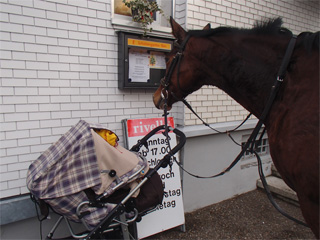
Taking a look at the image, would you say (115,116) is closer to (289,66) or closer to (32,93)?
→ (32,93)

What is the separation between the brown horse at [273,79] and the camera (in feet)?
5.33

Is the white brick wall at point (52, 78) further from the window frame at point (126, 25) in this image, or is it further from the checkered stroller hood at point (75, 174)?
the checkered stroller hood at point (75, 174)

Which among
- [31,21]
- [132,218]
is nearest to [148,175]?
[132,218]

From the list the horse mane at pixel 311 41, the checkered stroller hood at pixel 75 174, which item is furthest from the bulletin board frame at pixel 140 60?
the horse mane at pixel 311 41

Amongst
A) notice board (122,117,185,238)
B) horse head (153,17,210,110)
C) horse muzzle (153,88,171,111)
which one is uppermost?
horse head (153,17,210,110)

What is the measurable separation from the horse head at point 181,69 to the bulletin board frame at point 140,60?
3.96 feet

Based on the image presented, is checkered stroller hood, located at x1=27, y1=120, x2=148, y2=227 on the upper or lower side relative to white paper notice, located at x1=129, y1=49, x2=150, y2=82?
lower

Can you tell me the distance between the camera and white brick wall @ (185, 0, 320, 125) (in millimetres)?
4289

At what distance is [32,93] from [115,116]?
1.16 meters

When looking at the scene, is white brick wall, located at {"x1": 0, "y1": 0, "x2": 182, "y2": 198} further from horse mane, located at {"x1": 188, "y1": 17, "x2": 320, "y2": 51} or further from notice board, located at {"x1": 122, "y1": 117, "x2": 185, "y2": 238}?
horse mane, located at {"x1": 188, "y1": 17, "x2": 320, "y2": 51}

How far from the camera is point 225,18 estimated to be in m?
4.61

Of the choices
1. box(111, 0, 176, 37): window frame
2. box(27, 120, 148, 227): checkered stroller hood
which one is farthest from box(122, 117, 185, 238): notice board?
box(111, 0, 176, 37): window frame

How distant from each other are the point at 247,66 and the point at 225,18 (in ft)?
10.0

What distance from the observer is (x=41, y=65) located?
10.1 feet
